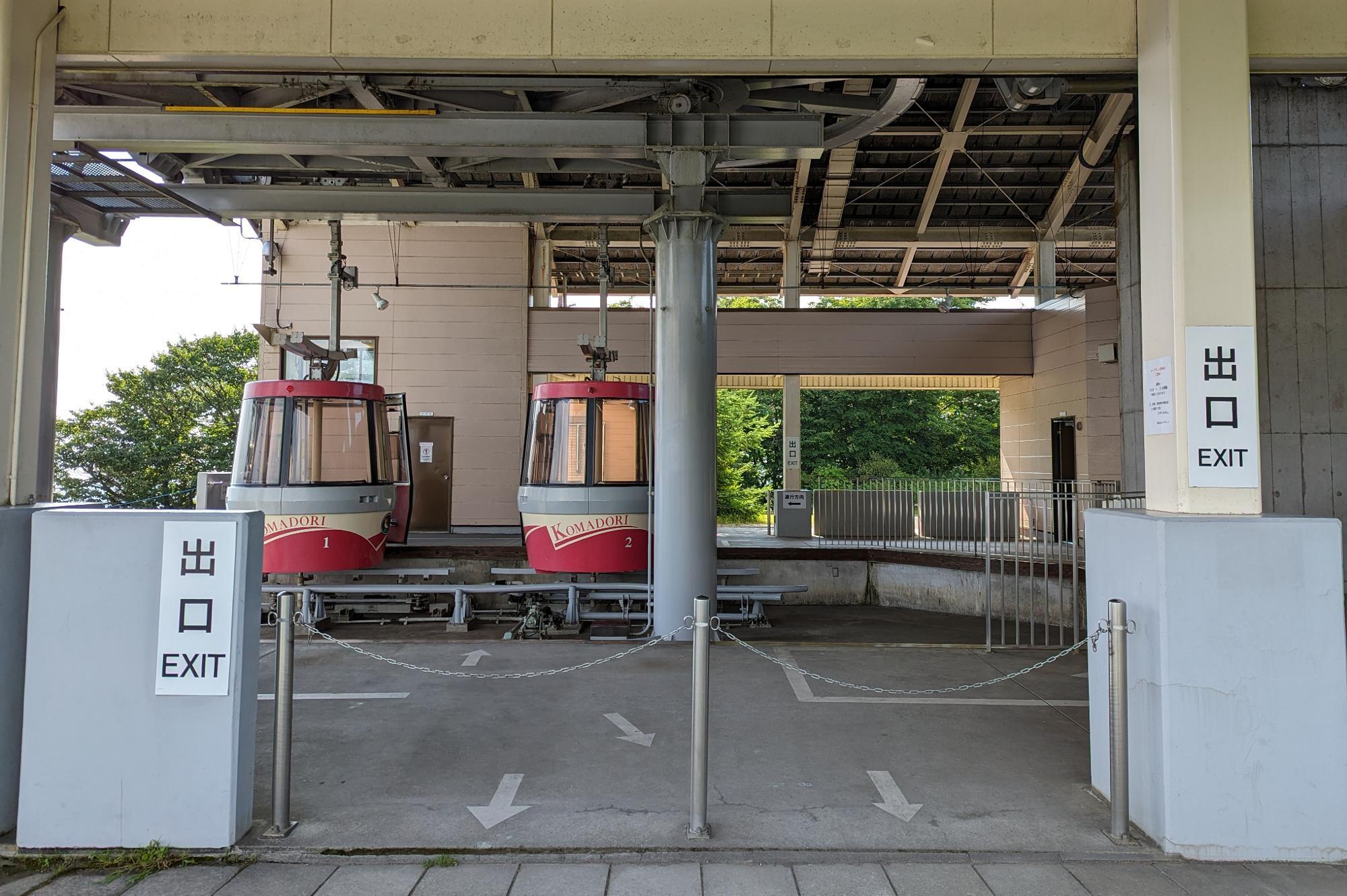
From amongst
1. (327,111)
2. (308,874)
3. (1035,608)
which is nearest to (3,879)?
(308,874)

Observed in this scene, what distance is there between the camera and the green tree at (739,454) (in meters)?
34.5

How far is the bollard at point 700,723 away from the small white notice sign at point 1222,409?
9.47ft

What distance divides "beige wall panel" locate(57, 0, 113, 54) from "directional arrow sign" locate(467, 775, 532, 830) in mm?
5498

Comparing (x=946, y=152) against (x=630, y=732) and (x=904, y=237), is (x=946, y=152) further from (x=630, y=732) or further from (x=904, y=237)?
(x=630, y=732)

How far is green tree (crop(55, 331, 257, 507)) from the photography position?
96.7ft

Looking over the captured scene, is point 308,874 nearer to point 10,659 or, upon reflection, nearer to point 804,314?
point 10,659

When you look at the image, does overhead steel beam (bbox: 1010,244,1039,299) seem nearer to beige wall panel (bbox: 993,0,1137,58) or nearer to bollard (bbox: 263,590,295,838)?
beige wall panel (bbox: 993,0,1137,58)

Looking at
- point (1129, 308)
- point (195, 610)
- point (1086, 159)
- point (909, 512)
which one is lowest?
point (195, 610)

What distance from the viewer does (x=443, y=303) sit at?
17797 millimetres

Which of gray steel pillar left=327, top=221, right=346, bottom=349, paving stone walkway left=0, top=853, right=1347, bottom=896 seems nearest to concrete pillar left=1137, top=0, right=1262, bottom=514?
paving stone walkway left=0, top=853, right=1347, bottom=896

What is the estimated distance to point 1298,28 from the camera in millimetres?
4938

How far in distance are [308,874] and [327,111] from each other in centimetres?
713

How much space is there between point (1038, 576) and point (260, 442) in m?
10.4

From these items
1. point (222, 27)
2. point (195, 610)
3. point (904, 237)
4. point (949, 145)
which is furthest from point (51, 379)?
point (904, 237)
